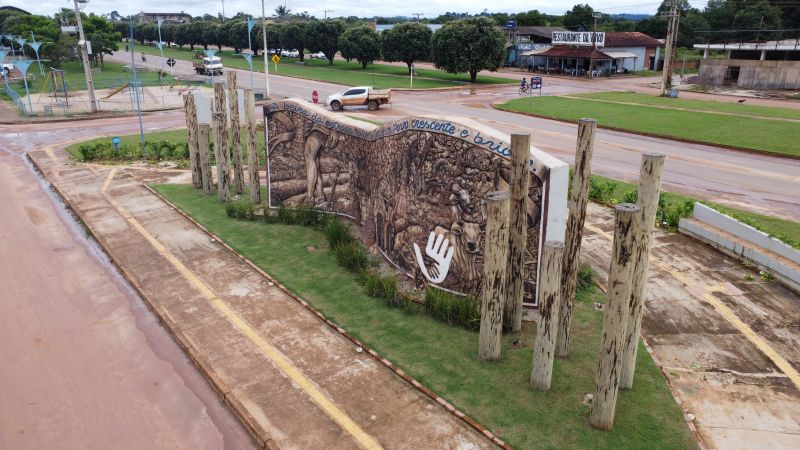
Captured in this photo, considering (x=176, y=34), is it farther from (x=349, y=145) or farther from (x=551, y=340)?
(x=551, y=340)

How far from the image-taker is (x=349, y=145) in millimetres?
13617

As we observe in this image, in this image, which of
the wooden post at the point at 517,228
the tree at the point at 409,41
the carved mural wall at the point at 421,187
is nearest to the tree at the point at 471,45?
the tree at the point at 409,41

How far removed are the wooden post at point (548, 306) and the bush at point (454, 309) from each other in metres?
1.78

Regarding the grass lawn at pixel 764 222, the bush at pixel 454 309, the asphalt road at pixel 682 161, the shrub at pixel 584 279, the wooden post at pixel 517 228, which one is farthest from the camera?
the asphalt road at pixel 682 161

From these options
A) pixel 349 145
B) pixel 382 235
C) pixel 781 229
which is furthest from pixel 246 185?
pixel 781 229

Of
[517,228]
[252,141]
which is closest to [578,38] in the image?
[252,141]

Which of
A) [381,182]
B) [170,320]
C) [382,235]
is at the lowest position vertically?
[170,320]

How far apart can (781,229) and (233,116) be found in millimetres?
14246

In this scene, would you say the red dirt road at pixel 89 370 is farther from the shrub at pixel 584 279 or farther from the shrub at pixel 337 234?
the shrub at pixel 584 279

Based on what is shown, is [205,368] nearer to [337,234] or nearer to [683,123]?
[337,234]

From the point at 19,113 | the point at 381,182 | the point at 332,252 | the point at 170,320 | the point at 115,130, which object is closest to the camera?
the point at 170,320

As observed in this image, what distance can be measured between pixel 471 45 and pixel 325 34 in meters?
25.6

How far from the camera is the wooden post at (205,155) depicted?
17016mm

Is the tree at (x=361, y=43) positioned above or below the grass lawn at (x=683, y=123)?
above
